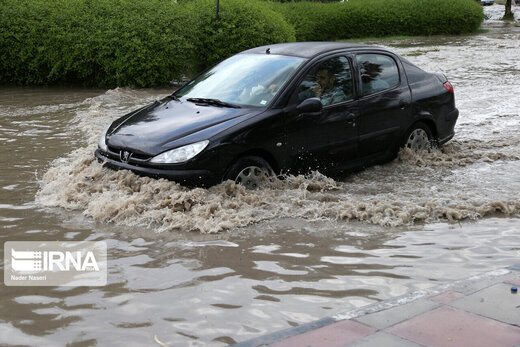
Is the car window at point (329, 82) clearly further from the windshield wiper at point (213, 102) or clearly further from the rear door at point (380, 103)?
the windshield wiper at point (213, 102)

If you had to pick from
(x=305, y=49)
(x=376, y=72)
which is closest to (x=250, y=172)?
(x=305, y=49)

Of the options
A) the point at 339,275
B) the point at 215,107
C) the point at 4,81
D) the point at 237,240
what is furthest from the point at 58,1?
the point at 339,275

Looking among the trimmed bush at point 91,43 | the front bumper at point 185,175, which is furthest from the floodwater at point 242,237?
the trimmed bush at point 91,43

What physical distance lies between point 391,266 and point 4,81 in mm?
13568

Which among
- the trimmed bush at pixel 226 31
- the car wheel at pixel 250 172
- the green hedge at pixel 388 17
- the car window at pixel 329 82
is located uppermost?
the green hedge at pixel 388 17

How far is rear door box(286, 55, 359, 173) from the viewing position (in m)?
7.11

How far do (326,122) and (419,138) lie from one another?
1813mm

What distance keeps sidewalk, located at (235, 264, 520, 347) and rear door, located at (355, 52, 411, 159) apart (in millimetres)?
3583

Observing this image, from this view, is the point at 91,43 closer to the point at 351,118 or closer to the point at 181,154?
the point at 351,118

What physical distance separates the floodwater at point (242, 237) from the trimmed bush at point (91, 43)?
597 cm

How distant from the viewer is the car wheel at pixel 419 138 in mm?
8412

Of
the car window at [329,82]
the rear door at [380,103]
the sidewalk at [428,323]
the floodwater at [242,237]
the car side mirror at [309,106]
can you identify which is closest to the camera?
the sidewalk at [428,323]

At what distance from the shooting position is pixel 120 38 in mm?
15438

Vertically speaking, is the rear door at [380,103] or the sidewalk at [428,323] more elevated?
the rear door at [380,103]
